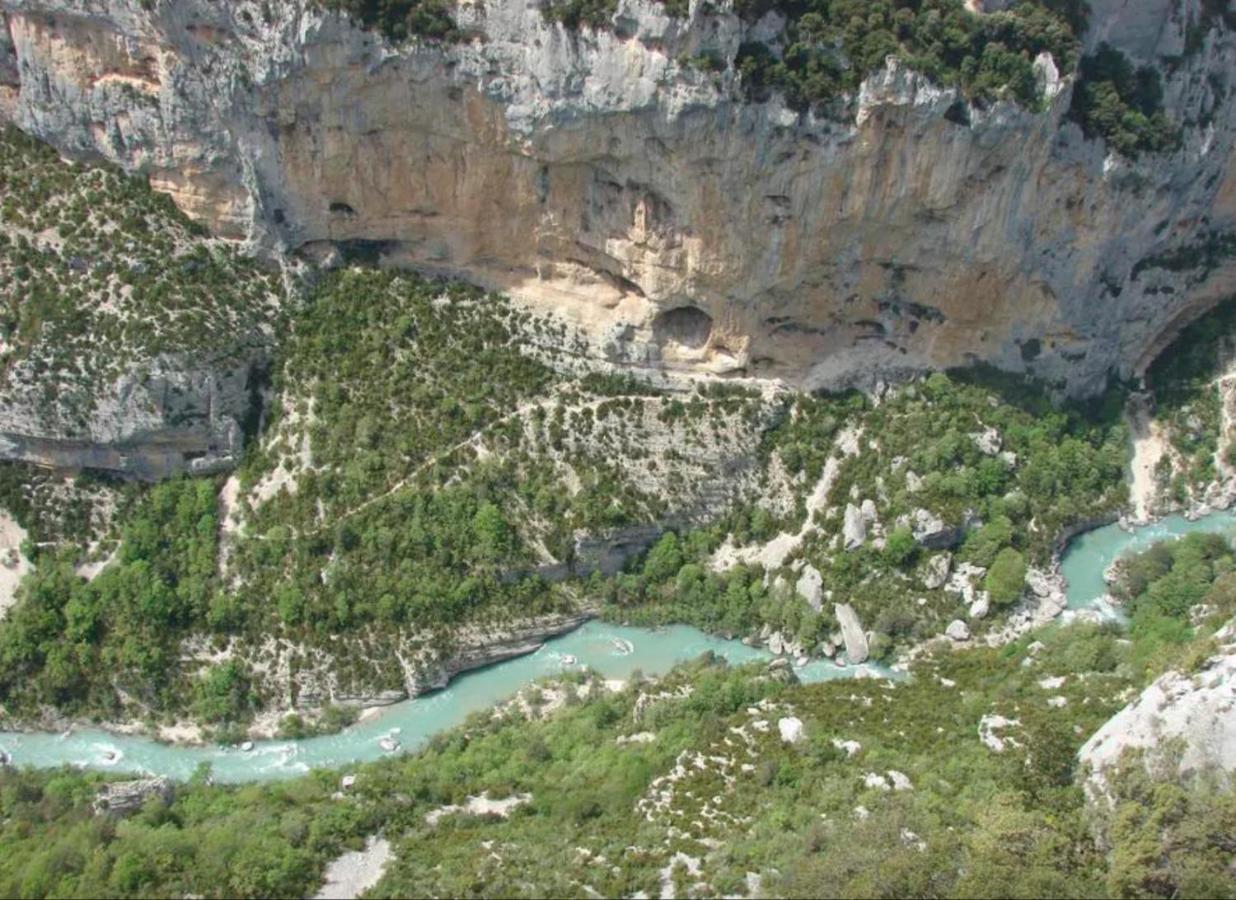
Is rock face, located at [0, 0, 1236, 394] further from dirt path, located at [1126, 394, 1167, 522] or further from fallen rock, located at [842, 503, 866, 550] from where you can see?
fallen rock, located at [842, 503, 866, 550]

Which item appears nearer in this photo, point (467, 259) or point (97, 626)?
point (97, 626)

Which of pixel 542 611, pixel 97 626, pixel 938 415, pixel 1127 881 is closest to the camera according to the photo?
pixel 1127 881

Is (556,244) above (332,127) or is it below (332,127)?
below

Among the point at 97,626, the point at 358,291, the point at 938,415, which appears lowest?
the point at 97,626

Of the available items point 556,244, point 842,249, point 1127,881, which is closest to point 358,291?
point 556,244

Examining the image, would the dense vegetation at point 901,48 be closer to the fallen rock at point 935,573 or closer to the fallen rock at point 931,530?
the fallen rock at point 931,530

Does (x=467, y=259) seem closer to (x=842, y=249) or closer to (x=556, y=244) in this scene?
(x=556, y=244)

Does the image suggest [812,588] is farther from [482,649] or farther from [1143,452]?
[1143,452]
